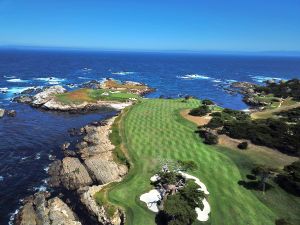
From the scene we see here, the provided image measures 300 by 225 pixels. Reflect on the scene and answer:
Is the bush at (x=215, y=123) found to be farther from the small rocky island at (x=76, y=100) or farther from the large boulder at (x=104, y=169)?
the small rocky island at (x=76, y=100)

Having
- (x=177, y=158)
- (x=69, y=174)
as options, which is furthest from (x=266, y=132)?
(x=69, y=174)

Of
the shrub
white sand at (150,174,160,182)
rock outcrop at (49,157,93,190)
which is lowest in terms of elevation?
rock outcrop at (49,157,93,190)

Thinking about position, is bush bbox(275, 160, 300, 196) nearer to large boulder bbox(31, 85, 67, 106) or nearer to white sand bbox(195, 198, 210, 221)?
white sand bbox(195, 198, 210, 221)

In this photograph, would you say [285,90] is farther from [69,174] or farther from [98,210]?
[98,210]

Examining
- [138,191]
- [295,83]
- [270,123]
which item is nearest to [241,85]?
[295,83]

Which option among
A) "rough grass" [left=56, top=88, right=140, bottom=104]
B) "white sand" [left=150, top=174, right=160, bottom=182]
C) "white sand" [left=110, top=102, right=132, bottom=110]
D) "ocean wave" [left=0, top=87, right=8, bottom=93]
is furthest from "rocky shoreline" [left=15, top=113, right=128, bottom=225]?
"ocean wave" [left=0, top=87, right=8, bottom=93]
